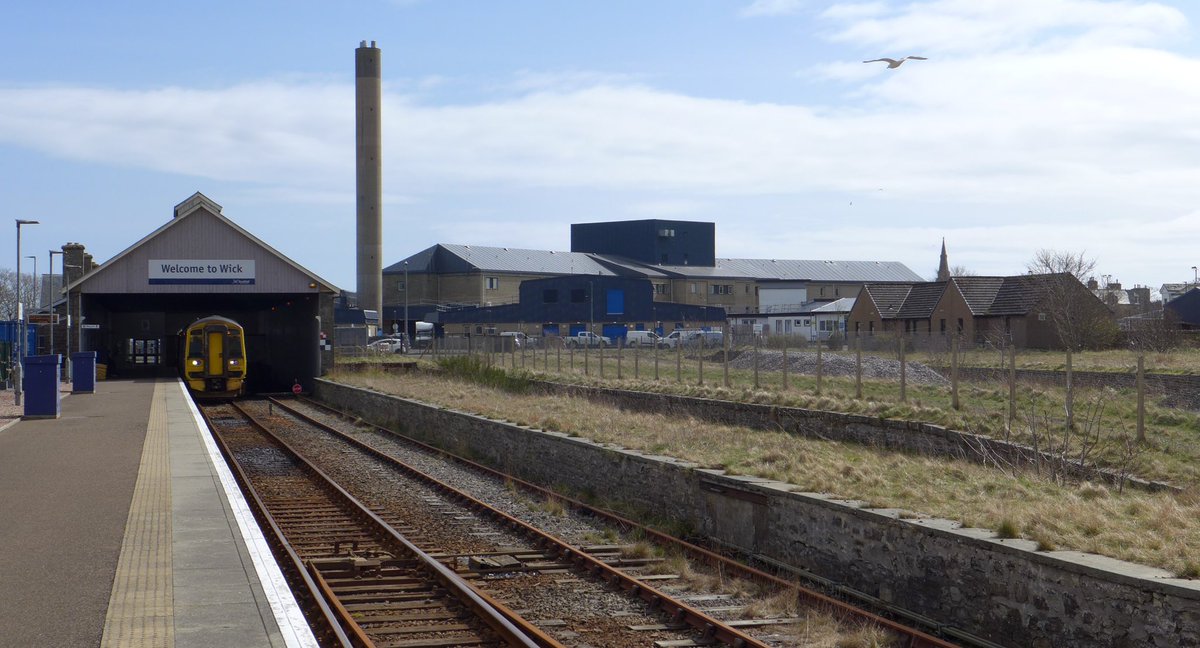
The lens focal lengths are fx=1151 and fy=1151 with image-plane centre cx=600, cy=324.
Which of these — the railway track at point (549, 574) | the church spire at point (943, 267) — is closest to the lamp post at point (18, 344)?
the railway track at point (549, 574)

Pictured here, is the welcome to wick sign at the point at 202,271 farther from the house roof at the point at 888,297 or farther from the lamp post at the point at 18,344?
the house roof at the point at 888,297

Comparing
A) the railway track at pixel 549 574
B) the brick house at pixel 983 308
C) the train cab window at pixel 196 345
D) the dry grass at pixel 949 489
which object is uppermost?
the brick house at pixel 983 308

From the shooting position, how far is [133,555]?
397 inches

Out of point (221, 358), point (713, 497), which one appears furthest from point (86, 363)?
point (713, 497)

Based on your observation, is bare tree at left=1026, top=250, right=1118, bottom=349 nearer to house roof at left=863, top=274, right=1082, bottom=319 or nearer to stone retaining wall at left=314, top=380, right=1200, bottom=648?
house roof at left=863, top=274, right=1082, bottom=319

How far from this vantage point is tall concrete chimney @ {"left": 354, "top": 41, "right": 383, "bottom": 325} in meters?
72.6

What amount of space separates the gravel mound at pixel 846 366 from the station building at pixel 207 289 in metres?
17.6

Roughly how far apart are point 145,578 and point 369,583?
2776 mm

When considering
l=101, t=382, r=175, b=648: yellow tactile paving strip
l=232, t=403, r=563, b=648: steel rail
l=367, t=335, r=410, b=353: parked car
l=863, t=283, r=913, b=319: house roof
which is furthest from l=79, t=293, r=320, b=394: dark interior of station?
l=232, t=403, r=563, b=648: steel rail

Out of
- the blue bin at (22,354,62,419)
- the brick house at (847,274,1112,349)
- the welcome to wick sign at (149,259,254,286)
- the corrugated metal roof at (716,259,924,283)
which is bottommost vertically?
the blue bin at (22,354,62,419)

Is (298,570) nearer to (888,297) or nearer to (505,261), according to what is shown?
(888,297)

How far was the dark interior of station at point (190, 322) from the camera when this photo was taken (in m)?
50.0

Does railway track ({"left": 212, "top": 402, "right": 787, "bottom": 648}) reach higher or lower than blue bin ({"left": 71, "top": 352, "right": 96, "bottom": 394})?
lower

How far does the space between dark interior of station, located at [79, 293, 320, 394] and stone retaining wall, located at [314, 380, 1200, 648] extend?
3592 centimetres
